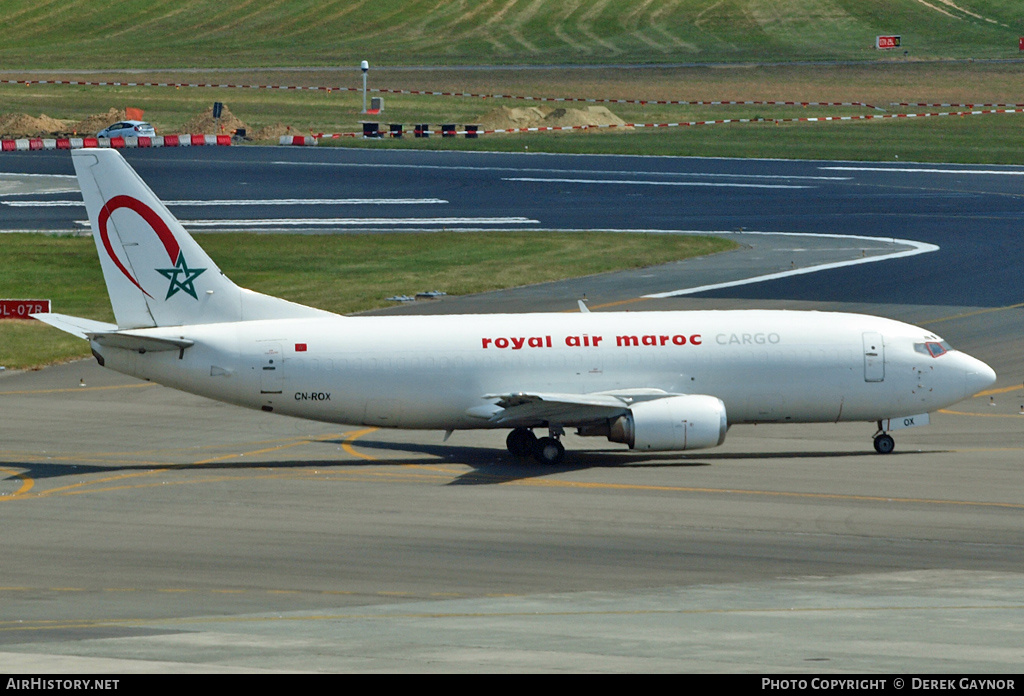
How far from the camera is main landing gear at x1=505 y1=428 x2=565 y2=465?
45.5 metres

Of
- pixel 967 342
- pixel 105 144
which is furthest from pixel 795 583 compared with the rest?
pixel 105 144

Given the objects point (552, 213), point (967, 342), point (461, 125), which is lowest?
point (967, 342)

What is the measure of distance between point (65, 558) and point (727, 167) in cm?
9576

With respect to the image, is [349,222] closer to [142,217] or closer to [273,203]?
[273,203]

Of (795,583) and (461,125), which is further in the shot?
(461,125)

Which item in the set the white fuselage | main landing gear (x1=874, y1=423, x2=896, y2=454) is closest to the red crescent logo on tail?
the white fuselage

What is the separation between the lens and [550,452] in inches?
1790

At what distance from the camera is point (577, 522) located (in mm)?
37781

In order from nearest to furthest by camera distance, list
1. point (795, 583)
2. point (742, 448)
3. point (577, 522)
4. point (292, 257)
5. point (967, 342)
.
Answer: point (795, 583) → point (577, 522) → point (742, 448) → point (967, 342) → point (292, 257)

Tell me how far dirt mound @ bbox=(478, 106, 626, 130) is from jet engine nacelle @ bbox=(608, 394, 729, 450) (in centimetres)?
10883

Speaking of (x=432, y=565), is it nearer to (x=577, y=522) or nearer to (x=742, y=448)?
(x=577, y=522)

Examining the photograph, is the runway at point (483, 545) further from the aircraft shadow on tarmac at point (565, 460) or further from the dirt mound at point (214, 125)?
the dirt mound at point (214, 125)

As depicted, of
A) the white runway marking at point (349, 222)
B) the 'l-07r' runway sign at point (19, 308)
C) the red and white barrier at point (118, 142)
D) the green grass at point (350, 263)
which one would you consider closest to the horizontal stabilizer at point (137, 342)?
the green grass at point (350, 263)

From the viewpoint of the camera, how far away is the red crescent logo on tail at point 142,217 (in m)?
45.7
